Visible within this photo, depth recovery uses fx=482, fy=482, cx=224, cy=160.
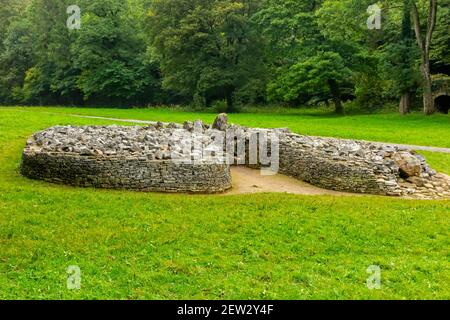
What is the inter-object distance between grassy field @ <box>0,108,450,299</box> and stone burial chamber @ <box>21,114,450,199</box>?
744 mm

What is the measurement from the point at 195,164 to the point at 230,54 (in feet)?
110

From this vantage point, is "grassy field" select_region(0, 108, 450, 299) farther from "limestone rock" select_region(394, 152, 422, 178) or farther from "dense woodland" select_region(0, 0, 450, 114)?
"dense woodland" select_region(0, 0, 450, 114)

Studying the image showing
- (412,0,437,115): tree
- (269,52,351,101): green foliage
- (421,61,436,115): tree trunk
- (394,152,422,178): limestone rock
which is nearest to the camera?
(394,152,422,178): limestone rock

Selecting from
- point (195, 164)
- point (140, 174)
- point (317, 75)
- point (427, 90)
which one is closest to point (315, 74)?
point (317, 75)

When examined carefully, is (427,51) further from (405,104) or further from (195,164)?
(195,164)

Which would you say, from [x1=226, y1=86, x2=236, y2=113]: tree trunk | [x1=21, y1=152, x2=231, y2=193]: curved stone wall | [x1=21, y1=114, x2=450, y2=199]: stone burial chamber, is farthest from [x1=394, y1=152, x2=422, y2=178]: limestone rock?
[x1=226, y1=86, x2=236, y2=113]: tree trunk

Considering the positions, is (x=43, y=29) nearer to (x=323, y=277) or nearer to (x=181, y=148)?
(x=181, y=148)

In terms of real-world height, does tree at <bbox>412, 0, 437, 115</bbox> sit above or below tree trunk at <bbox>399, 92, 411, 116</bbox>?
above

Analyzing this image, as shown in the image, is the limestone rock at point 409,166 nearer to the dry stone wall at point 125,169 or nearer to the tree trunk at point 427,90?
the dry stone wall at point 125,169

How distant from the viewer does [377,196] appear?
14.3 m

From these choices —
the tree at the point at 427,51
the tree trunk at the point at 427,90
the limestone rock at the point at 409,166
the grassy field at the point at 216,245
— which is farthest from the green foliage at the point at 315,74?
the grassy field at the point at 216,245

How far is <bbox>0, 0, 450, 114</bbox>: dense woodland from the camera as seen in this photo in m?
37.3

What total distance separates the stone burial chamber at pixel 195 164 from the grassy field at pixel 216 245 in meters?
0.74
